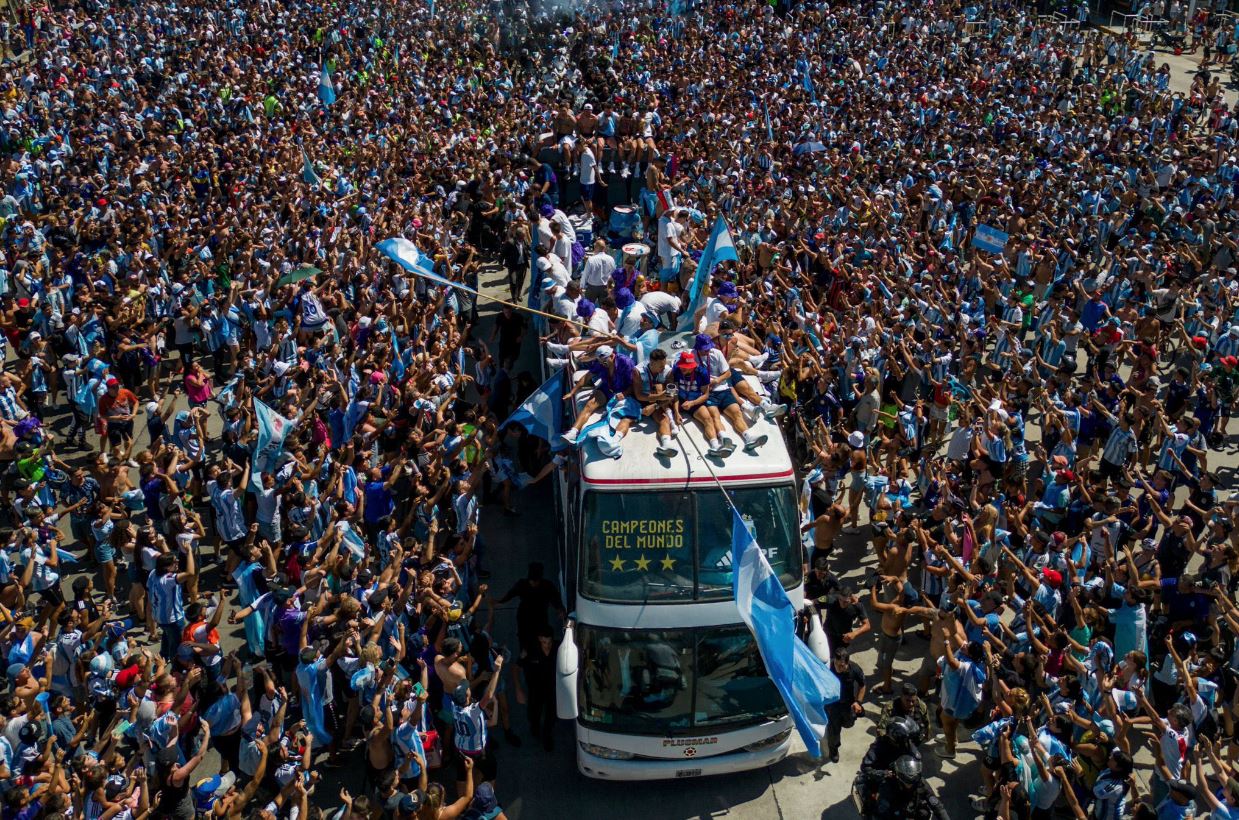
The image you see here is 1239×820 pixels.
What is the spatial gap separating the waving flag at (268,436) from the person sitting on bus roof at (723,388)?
4.70 meters

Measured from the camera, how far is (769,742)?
372 inches

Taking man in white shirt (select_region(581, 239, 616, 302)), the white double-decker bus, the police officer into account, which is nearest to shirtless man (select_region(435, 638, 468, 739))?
the white double-decker bus

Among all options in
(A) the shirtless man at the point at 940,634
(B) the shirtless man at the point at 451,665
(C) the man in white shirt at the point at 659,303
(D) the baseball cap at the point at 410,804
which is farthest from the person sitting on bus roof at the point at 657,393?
(D) the baseball cap at the point at 410,804

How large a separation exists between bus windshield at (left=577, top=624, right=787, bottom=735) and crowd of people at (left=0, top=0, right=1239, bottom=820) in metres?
0.74

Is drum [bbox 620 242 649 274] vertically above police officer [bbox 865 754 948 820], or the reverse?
drum [bbox 620 242 649 274]

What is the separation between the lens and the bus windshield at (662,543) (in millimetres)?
9070

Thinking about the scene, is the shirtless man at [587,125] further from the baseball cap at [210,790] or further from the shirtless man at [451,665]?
the baseball cap at [210,790]

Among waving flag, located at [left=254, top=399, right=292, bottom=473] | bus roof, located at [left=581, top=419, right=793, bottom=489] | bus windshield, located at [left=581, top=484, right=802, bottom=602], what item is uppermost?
bus roof, located at [left=581, top=419, right=793, bottom=489]

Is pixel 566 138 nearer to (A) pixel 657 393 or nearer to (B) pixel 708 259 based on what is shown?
(B) pixel 708 259

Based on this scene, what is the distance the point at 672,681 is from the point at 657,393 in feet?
8.13

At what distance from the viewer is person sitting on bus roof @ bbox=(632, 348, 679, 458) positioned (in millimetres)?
9820

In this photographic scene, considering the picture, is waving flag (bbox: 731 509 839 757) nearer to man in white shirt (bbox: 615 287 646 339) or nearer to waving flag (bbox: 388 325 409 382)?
man in white shirt (bbox: 615 287 646 339)

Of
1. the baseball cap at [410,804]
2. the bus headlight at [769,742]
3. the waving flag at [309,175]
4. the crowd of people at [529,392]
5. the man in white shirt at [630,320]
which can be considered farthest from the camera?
the waving flag at [309,175]

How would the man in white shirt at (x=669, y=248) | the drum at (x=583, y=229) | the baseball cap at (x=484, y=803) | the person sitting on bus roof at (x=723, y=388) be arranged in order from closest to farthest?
the baseball cap at (x=484, y=803), the person sitting on bus roof at (x=723, y=388), the man in white shirt at (x=669, y=248), the drum at (x=583, y=229)
